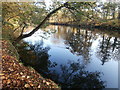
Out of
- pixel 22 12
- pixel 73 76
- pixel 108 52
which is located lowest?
pixel 73 76

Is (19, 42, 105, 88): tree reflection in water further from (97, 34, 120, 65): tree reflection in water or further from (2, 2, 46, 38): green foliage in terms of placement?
(2, 2, 46, 38): green foliage

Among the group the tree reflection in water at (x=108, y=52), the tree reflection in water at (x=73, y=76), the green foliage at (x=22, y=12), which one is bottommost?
the tree reflection in water at (x=73, y=76)

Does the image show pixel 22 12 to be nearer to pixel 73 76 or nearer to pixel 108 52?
pixel 73 76

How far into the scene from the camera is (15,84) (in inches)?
93.5

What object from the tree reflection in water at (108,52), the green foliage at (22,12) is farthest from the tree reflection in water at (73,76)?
the green foliage at (22,12)

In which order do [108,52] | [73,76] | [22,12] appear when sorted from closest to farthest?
1. [73,76]
2. [22,12]
3. [108,52]

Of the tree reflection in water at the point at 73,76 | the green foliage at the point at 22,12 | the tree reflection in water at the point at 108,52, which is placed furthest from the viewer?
the tree reflection in water at the point at 108,52

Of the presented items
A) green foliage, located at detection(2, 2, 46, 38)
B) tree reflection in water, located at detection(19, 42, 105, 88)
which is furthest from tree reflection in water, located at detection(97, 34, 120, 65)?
green foliage, located at detection(2, 2, 46, 38)

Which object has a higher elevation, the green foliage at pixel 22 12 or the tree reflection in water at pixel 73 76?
the green foliage at pixel 22 12

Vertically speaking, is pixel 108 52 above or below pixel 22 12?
below

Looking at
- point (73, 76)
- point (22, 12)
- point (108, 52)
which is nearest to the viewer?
point (73, 76)

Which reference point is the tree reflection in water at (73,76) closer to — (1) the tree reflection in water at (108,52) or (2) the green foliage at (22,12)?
(1) the tree reflection in water at (108,52)

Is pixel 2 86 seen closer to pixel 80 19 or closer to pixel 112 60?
pixel 80 19

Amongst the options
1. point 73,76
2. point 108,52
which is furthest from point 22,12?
point 108,52
